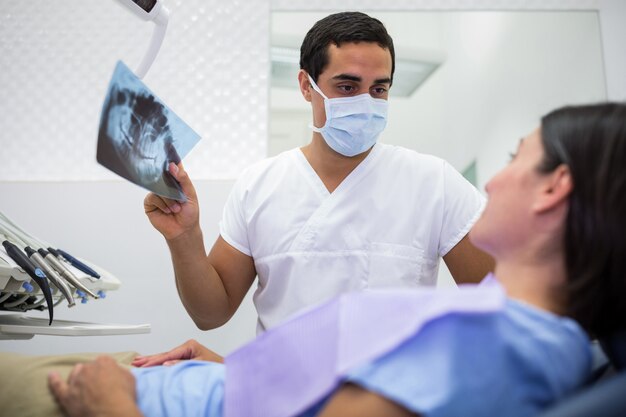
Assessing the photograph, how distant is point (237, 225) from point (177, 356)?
565 mm

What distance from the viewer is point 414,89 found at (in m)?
2.60

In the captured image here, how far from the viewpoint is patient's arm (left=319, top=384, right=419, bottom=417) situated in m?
0.76

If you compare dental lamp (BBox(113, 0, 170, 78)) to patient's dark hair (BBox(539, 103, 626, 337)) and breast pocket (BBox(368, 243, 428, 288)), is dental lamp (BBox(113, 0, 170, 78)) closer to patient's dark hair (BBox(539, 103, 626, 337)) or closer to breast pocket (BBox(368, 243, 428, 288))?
breast pocket (BBox(368, 243, 428, 288))

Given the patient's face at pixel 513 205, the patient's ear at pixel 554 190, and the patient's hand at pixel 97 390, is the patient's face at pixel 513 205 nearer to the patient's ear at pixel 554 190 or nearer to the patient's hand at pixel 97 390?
the patient's ear at pixel 554 190

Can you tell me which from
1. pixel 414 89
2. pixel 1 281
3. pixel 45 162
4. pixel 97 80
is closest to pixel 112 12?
pixel 97 80

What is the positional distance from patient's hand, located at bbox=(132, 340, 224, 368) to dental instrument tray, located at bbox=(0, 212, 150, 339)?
0.24 metres

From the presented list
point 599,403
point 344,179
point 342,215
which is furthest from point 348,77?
point 599,403

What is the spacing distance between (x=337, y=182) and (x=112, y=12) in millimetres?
1475

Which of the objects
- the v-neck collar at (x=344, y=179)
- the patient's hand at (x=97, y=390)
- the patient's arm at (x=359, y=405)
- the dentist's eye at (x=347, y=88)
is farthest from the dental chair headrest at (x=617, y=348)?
the dentist's eye at (x=347, y=88)

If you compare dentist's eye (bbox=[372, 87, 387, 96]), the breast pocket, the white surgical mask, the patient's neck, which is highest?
dentist's eye (bbox=[372, 87, 387, 96])

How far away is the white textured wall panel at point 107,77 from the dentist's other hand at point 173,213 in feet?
3.12

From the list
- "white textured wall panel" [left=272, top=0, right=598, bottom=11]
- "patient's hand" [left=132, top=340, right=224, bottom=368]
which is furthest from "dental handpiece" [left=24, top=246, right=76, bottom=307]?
"white textured wall panel" [left=272, top=0, right=598, bottom=11]

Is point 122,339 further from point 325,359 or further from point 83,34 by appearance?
point 325,359

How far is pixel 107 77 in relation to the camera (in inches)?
103
